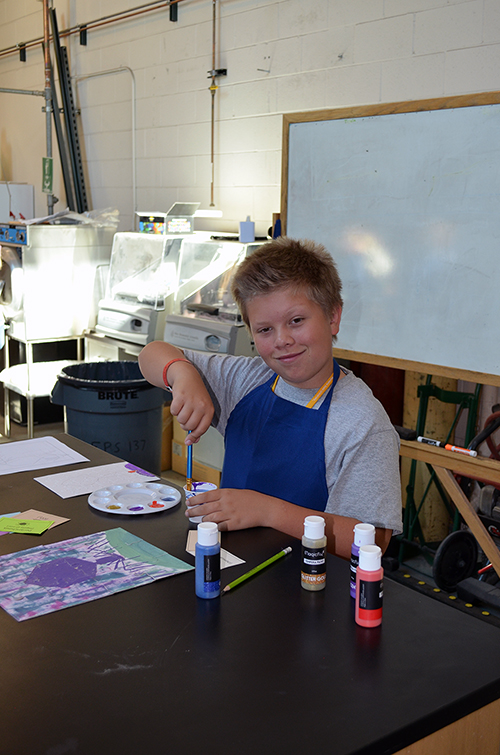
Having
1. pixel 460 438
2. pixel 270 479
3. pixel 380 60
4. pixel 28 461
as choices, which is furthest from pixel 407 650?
pixel 380 60

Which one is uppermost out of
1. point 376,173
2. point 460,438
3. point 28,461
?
point 376,173

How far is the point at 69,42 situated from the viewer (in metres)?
5.17

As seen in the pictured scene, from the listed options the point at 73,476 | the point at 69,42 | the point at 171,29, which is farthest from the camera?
the point at 69,42

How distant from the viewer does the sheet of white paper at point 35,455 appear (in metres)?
1.64

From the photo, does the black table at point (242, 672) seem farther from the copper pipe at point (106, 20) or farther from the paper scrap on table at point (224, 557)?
the copper pipe at point (106, 20)

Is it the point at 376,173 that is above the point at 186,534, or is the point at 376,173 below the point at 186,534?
above

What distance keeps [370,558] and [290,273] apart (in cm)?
61

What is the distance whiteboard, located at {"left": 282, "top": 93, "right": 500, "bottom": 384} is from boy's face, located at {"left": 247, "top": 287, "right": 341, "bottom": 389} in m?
1.01

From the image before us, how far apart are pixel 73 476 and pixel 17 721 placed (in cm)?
84

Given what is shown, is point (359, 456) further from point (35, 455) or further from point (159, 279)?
point (159, 279)

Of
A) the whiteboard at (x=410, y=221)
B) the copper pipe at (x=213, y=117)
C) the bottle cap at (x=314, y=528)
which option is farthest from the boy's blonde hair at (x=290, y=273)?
the copper pipe at (x=213, y=117)

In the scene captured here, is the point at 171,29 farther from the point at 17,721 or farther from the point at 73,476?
the point at 17,721

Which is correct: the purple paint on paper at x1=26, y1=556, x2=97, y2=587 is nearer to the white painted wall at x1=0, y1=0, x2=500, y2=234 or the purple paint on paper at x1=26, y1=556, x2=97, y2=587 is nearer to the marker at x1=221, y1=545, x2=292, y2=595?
the marker at x1=221, y1=545, x2=292, y2=595

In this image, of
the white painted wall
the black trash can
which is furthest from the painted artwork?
the white painted wall
